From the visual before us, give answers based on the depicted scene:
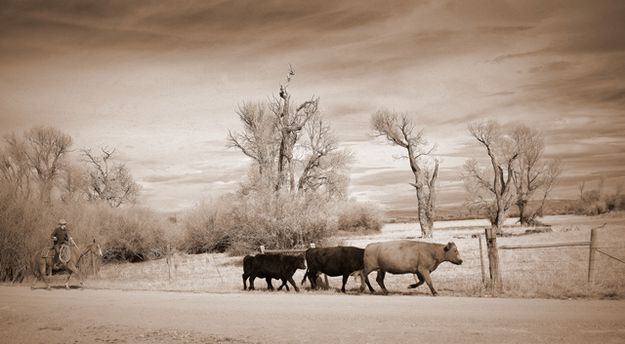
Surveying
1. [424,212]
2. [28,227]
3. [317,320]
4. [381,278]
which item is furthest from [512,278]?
[424,212]

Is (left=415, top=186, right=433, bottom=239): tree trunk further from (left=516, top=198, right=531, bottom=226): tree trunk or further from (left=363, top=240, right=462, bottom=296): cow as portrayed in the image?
(left=363, top=240, right=462, bottom=296): cow

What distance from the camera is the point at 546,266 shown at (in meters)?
21.6

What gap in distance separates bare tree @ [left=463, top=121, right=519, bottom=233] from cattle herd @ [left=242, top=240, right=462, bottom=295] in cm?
3095

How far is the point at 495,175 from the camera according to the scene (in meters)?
49.4

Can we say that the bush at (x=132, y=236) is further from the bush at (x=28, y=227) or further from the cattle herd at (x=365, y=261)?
the cattle herd at (x=365, y=261)

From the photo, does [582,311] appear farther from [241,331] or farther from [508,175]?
[508,175]

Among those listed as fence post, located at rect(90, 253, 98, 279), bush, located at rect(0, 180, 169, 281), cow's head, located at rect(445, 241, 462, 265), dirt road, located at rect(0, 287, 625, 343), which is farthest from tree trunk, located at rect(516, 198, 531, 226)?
dirt road, located at rect(0, 287, 625, 343)

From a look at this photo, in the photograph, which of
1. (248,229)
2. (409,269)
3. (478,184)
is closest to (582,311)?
(409,269)

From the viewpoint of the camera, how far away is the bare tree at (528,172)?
55.0 m

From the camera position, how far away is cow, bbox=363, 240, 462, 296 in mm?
15828

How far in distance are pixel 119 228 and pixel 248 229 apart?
12.6 m

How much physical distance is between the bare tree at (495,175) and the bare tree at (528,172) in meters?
1.11

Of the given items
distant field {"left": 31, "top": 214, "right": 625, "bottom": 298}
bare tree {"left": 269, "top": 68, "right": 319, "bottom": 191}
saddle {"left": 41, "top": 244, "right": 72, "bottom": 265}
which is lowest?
distant field {"left": 31, "top": 214, "right": 625, "bottom": 298}

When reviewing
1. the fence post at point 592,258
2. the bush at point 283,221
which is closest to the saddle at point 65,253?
the bush at point 283,221
